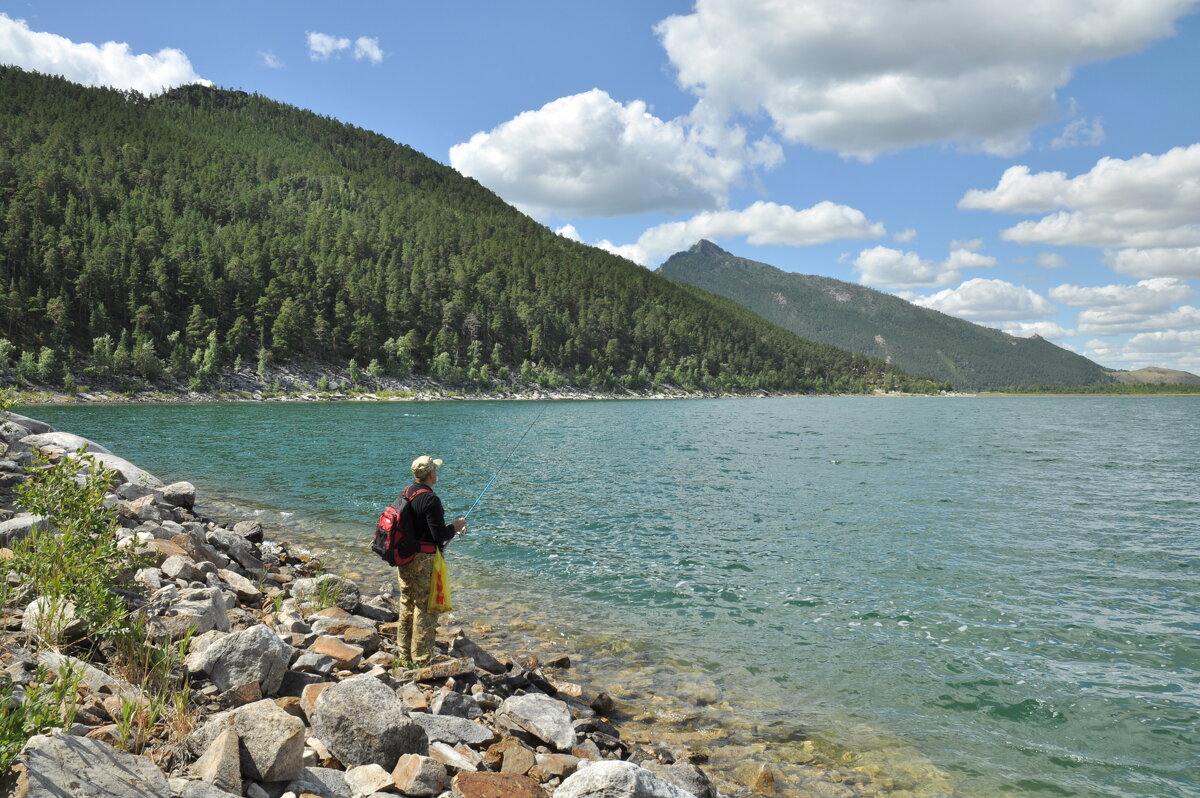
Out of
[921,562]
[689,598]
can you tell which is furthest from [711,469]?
[689,598]

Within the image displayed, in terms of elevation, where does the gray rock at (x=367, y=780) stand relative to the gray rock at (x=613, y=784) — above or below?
below

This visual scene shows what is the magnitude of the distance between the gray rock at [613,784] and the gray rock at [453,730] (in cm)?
169

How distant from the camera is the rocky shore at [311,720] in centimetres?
511

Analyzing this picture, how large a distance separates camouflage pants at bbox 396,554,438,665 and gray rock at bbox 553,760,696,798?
178 inches

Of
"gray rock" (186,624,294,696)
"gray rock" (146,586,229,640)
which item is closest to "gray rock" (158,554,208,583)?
"gray rock" (146,586,229,640)

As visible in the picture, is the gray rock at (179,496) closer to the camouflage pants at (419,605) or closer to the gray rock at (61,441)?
the gray rock at (61,441)

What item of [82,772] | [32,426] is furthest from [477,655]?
[32,426]

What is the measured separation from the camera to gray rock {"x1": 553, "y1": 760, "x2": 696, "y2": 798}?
548 centimetres

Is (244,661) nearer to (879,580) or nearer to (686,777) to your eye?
(686,777)

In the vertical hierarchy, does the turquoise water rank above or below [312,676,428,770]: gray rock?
below

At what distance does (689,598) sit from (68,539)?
12.0m

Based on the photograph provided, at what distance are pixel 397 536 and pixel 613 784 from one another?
206 inches

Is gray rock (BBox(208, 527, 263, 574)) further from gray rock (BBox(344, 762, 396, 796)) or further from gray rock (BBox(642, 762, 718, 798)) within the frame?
gray rock (BBox(642, 762, 718, 798))

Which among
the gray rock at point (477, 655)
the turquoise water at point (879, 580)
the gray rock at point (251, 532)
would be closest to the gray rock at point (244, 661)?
the gray rock at point (477, 655)
